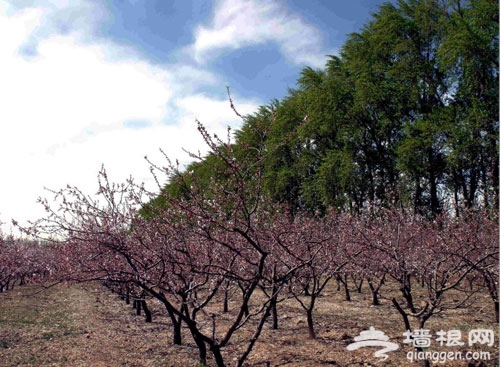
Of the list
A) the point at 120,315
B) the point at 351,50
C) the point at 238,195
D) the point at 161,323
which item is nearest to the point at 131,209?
the point at 238,195

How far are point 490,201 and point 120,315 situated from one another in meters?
12.3

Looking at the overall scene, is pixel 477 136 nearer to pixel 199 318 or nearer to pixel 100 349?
pixel 199 318

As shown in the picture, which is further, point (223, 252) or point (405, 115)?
point (405, 115)

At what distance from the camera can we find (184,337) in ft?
31.9

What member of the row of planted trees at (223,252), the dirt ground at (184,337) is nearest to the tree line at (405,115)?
the dirt ground at (184,337)

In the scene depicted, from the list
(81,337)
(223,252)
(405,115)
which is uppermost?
(405,115)

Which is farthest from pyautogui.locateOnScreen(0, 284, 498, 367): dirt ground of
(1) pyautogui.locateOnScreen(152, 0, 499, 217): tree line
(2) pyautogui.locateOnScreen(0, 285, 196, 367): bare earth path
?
(1) pyautogui.locateOnScreen(152, 0, 499, 217): tree line

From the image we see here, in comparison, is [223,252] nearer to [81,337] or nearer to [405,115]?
[81,337]

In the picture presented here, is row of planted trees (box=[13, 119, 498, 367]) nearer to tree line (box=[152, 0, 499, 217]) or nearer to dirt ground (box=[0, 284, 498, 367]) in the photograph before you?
dirt ground (box=[0, 284, 498, 367])

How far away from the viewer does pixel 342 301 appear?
46.1 ft

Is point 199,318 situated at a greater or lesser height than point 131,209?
lesser

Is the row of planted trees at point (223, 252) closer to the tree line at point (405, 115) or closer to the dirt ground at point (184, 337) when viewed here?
the dirt ground at point (184, 337)

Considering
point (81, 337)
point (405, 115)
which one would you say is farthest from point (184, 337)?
point (405, 115)

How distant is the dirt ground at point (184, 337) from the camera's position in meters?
7.40
